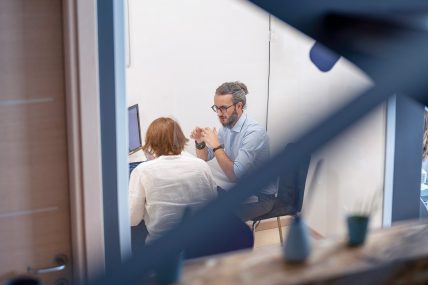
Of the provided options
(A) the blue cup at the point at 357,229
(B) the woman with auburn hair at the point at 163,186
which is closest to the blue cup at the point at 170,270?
(A) the blue cup at the point at 357,229

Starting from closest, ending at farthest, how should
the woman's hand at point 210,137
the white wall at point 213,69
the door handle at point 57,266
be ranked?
the door handle at point 57,266 < the woman's hand at point 210,137 < the white wall at point 213,69

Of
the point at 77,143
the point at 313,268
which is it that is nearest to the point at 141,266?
the point at 313,268

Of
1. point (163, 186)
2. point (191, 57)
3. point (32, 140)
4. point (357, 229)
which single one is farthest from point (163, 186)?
point (357, 229)

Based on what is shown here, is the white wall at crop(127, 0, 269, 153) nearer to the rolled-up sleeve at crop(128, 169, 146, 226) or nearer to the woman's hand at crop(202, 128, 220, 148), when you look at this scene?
the woman's hand at crop(202, 128, 220, 148)

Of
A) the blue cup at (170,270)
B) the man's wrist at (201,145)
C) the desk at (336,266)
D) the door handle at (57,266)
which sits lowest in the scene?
the door handle at (57,266)

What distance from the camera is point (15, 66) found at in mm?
1623

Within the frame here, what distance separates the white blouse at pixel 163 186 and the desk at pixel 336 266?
7.69 ft

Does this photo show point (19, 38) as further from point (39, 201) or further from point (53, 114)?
point (39, 201)

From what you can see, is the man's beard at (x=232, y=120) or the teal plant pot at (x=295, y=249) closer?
the teal plant pot at (x=295, y=249)

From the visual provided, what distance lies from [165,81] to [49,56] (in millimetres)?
2490

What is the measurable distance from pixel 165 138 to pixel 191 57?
4.28ft

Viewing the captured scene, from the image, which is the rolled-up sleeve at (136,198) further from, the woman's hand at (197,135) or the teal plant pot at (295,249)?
the teal plant pot at (295,249)

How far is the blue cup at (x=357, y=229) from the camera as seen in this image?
1.22ft

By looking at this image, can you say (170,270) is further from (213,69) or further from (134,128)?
(213,69)
